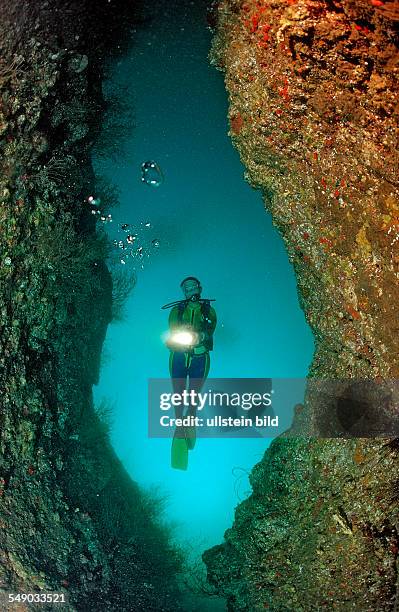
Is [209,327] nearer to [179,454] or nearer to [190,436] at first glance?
[190,436]

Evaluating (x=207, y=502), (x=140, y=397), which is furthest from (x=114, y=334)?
(x=207, y=502)

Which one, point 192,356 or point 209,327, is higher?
point 209,327

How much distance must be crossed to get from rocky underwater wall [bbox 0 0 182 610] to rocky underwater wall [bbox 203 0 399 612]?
5.04 ft

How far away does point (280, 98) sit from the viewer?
2.83 meters

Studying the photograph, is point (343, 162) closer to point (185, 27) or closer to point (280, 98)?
point (280, 98)

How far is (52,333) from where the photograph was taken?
4449mm

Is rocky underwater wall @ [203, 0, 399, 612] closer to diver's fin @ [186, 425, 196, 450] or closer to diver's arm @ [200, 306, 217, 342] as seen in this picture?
diver's fin @ [186, 425, 196, 450]

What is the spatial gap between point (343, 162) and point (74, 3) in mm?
3301

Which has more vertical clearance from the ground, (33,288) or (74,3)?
(74,3)

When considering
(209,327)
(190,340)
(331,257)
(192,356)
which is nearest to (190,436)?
(192,356)

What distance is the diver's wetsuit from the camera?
263 inches

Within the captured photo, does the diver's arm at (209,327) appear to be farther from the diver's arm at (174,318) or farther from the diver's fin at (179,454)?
the diver's fin at (179,454)

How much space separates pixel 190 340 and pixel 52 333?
277cm

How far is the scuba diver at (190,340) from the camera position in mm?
6605
